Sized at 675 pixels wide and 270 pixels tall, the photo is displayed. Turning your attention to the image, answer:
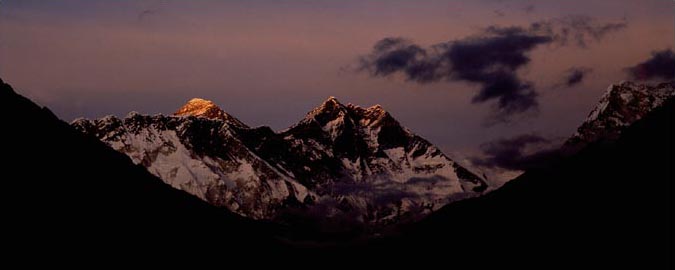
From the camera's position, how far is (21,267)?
196875 mm

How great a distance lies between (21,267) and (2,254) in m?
5.81

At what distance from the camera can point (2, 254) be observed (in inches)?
7854
